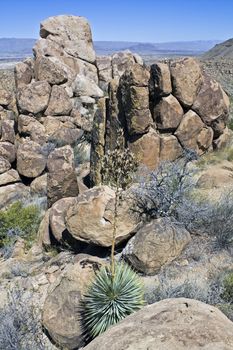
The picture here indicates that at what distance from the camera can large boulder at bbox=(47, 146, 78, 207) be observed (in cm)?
1227

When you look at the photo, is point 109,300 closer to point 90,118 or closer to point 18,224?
point 18,224

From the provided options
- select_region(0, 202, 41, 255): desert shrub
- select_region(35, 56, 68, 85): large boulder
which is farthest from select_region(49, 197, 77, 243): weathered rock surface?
select_region(35, 56, 68, 85): large boulder

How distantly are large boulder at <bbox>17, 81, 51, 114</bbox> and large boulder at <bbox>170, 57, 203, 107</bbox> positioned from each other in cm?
612

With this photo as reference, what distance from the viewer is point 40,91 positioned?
55.6 feet

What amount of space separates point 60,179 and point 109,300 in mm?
6445

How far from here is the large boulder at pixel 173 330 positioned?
11.0 feet

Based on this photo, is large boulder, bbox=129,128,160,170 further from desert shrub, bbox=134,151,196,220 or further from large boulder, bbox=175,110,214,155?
desert shrub, bbox=134,151,196,220

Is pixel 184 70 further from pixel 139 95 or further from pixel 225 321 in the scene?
pixel 225 321

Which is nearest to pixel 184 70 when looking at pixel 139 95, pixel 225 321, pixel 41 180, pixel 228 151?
pixel 139 95

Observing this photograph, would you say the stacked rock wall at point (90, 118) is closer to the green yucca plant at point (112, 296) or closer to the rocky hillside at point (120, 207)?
the rocky hillside at point (120, 207)

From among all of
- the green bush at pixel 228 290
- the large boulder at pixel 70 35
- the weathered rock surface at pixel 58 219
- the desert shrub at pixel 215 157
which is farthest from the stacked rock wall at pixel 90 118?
the green bush at pixel 228 290

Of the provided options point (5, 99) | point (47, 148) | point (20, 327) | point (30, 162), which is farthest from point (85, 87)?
point (20, 327)

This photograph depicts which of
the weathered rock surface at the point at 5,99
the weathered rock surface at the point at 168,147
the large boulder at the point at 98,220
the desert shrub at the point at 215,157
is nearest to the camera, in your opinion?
the large boulder at the point at 98,220

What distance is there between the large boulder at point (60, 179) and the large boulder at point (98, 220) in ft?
10.8
